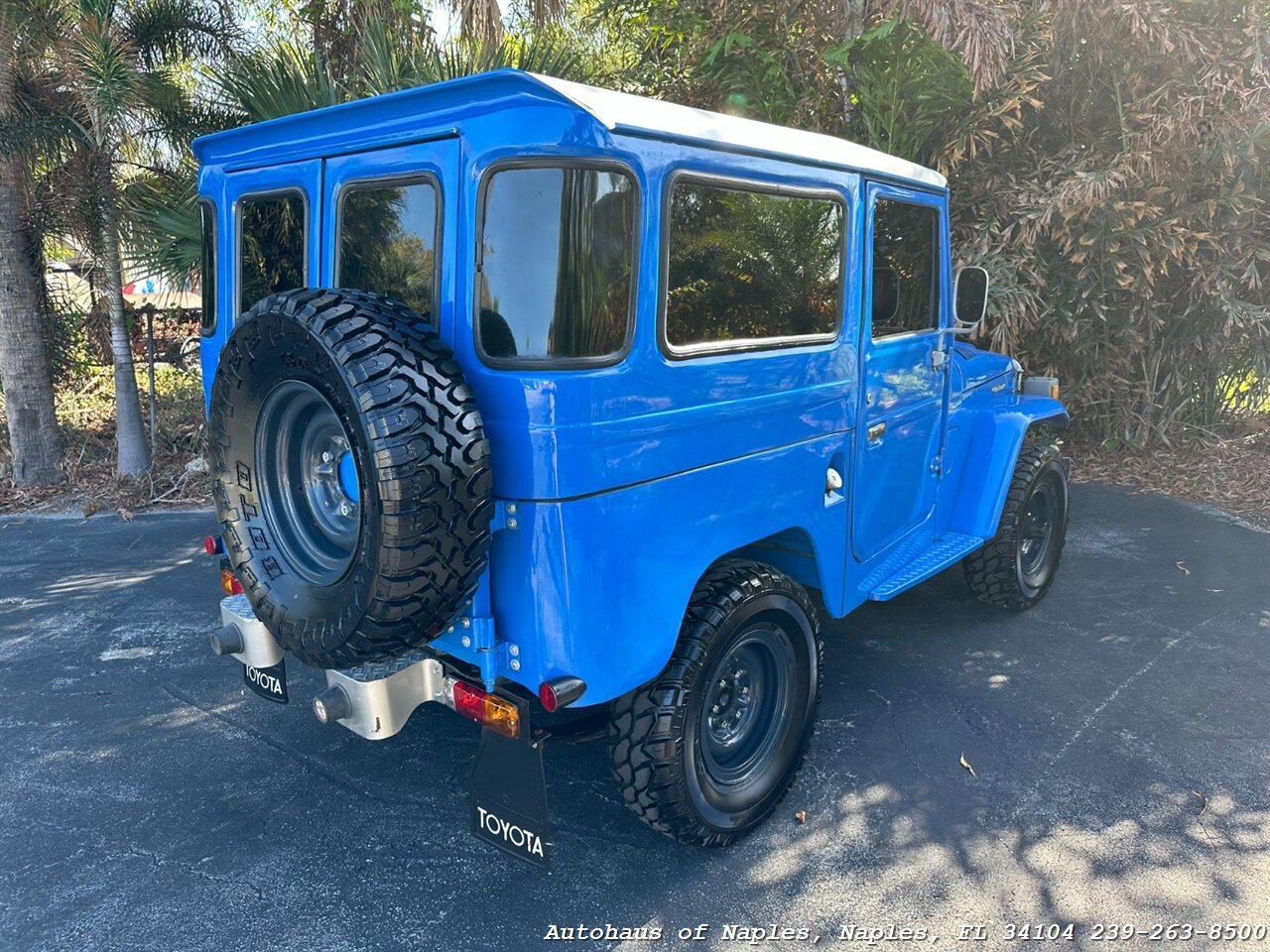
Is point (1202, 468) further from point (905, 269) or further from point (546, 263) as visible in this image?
point (546, 263)

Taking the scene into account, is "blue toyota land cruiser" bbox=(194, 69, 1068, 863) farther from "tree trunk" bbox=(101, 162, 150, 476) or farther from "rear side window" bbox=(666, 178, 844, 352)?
"tree trunk" bbox=(101, 162, 150, 476)

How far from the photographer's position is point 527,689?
2531 mm

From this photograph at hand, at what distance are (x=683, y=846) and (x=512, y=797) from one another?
2.38ft

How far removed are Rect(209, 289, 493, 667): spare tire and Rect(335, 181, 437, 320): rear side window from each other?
0.56 feet

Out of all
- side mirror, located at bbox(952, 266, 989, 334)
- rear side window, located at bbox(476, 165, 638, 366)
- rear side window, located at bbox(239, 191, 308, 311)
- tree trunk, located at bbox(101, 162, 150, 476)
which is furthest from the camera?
tree trunk, located at bbox(101, 162, 150, 476)

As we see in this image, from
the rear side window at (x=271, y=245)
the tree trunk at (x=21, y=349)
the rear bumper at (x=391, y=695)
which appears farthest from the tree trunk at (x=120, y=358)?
the rear bumper at (x=391, y=695)

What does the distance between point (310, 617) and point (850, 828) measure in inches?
75.1

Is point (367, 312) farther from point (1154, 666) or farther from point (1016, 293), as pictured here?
point (1016, 293)

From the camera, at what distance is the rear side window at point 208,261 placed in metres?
3.37

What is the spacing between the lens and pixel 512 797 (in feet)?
8.45

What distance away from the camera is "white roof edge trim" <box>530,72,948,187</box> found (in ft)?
7.57

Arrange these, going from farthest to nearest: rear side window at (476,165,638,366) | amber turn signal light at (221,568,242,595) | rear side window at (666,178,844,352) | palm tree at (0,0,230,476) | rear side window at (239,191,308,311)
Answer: palm tree at (0,0,230,476)
amber turn signal light at (221,568,242,595)
rear side window at (239,191,308,311)
rear side window at (666,178,844,352)
rear side window at (476,165,638,366)

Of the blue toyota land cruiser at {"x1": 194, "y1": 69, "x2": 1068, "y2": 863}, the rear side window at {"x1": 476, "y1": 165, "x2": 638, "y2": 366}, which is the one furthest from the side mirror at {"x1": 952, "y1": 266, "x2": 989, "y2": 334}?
the rear side window at {"x1": 476, "y1": 165, "x2": 638, "y2": 366}

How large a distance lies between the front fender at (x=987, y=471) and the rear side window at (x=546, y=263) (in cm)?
272
